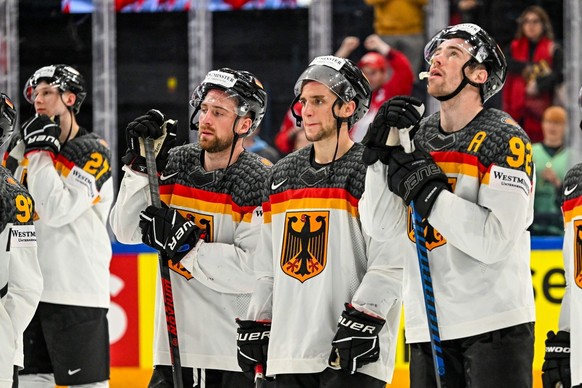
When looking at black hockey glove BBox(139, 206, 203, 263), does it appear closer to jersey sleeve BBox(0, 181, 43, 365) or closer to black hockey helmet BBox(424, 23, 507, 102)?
jersey sleeve BBox(0, 181, 43, 365)

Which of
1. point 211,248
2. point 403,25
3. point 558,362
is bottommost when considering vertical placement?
point 558,362

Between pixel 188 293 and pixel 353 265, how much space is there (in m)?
0.67

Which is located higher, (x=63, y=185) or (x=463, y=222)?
(x=63, y=185)

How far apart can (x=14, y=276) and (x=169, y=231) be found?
1.66ft

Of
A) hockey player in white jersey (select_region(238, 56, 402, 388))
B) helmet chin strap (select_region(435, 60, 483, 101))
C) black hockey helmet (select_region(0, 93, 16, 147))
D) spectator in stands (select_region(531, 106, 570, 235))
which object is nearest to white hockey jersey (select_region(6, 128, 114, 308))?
black hockey helmet (select_region(0, 93, 16, 147))

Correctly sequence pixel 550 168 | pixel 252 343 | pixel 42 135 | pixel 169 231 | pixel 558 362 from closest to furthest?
pixel 558 362
pixel 252 343
pixel 169 231
pixel 42 135
pixel 550 168

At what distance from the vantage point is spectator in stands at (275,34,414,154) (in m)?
6.98

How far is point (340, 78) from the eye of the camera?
371cm

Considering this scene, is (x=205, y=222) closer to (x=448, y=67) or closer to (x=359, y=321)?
(x=359, y=321)

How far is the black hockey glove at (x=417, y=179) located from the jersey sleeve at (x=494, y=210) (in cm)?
3

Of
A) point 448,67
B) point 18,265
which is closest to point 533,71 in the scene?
point 448,67

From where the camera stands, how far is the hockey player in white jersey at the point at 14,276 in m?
3.51

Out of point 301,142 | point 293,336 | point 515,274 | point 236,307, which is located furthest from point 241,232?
point 301,142

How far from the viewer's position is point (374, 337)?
3432 mm
